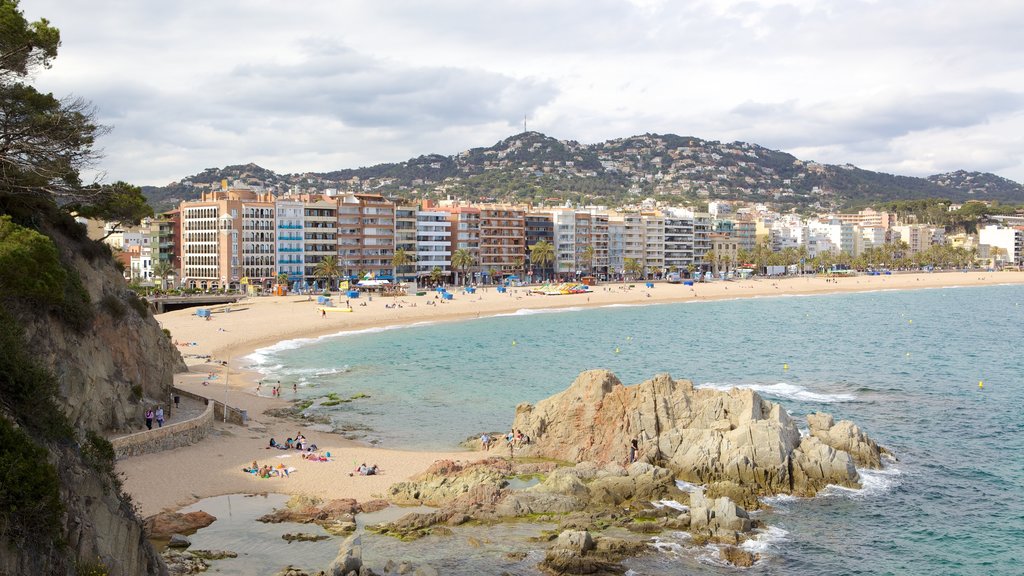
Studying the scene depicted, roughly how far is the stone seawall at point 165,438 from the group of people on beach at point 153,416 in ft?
1.72

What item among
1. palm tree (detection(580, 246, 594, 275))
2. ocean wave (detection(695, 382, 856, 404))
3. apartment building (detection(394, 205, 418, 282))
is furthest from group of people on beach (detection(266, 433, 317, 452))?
palm tree (detection(580, 246, 594, 275))

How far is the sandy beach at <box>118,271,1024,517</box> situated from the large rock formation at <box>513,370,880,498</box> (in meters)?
3.32

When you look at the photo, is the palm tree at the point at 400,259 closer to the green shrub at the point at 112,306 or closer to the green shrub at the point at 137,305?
the green shrub at the point at 137,305

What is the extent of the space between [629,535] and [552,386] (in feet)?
75.6

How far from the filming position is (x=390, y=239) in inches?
4542

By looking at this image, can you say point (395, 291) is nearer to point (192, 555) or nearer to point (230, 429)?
point (230, 429)

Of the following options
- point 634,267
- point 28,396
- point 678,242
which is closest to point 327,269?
point 634,267

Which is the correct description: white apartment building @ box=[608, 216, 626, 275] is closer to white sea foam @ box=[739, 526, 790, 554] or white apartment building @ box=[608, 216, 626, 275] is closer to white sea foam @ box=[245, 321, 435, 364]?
white sea foam @ box=[245, 321, 435, 364]

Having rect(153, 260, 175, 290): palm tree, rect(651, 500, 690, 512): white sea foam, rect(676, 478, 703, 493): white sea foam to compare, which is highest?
rect(153, 260, 175, 290): palm tree

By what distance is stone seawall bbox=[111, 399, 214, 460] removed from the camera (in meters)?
25.9

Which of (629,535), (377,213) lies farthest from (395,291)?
(629,535)

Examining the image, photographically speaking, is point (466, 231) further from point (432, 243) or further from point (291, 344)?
point (291, 344)

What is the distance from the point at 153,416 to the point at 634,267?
12017cm

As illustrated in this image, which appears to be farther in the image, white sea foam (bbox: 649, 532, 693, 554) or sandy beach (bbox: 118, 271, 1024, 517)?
sandy beach (bbox: 118, 271, 1024, 517)
